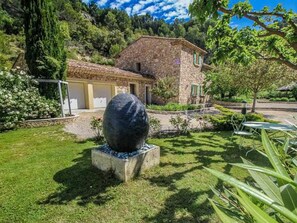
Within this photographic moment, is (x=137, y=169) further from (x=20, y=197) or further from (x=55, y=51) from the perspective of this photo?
(x=55, y=51)

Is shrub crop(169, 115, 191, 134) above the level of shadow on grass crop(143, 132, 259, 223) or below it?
above

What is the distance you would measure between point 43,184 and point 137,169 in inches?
78.9

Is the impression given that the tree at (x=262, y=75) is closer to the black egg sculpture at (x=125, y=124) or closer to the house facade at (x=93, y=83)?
the house facade at (x=93, y=83)

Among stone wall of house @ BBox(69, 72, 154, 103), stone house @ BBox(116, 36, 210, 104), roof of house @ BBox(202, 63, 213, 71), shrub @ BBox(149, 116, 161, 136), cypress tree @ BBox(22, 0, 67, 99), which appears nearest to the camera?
shrub @ BBox(149, 116, 161, 136)

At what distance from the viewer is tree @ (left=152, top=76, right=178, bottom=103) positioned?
63.9 feet

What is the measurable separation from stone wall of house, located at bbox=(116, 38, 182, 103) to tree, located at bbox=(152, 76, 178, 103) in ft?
2.81

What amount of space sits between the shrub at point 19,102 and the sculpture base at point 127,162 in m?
6.00

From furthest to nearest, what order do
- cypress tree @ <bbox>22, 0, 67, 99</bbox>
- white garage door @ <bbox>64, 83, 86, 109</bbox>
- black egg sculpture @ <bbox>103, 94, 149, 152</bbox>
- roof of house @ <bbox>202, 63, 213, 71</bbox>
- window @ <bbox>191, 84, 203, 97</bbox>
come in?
roof of house @ <bbox>202, 63, 213, 71</bbox> → window @ <bbox>191, 84, 203, 97</bbox> → white garage door @ <bbox>64, 83, 86, 109</bbox> → cypress tree @ <bbox>22, 0, 67, 99</bbox> → black egg sculpture @ <bbox>103, 94, 149, 152</bbox>

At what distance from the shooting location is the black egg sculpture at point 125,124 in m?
4.33

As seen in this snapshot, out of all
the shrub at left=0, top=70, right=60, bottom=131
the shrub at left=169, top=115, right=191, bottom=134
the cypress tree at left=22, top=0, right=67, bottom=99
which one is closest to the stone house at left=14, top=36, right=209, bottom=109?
the cypress tree at left=22, top=0, right=67, bottom=99

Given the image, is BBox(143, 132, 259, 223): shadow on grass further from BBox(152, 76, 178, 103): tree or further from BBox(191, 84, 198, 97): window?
BBox(191, 84, 198, 97): window

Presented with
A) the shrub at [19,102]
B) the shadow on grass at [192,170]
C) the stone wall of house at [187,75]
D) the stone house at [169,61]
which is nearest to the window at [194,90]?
the stone house at [169,61]

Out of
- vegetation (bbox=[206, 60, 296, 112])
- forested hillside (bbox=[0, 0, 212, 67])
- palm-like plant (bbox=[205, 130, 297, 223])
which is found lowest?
palm-like plant (bbox=[205, 130, 297, 223])

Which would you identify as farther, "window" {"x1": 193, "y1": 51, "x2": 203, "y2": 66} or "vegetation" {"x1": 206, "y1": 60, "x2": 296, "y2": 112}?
"window" {"x1": 193, "y1": 51, "x2": 203, "y2": 66}
